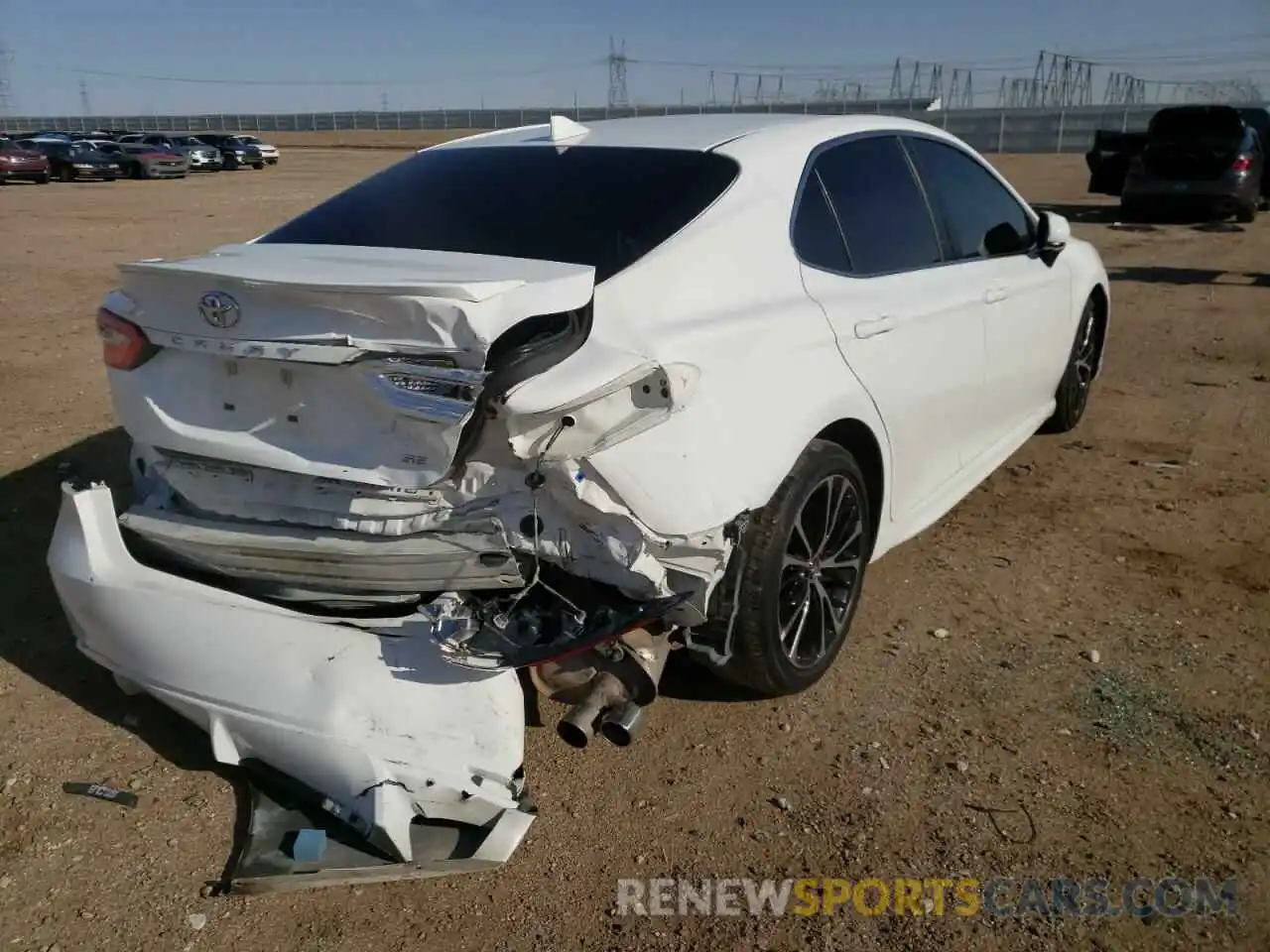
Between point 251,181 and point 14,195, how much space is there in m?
6.64

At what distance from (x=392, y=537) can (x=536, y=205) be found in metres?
1.20

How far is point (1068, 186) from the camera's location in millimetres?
22703

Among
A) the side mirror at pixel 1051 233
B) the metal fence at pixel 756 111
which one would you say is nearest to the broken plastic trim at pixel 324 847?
the side mirror at pixel 1051 233

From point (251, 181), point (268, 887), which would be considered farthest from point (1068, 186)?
point (268, 887)

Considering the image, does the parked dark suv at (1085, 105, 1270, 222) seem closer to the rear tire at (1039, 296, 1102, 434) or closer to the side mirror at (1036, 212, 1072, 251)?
the rear tire at (1039, 296, 1102, 434)

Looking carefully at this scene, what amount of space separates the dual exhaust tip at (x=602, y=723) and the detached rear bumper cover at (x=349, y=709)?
135 mm

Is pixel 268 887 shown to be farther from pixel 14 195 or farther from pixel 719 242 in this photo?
pixel 14 195

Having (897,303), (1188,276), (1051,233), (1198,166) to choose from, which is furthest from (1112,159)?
(897,303)

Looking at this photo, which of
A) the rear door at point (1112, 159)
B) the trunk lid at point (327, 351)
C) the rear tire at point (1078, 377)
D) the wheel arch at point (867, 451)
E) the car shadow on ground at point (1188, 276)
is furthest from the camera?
the rear door at point (1112, 159)

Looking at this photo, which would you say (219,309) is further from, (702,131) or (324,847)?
(702,131)

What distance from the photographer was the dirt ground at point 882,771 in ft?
8.08

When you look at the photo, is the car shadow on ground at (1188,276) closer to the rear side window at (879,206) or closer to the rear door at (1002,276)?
the rear door at (1002,276)

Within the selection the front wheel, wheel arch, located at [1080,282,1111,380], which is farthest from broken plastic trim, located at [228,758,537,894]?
wheel arch, located at [1080,282,1111,380]

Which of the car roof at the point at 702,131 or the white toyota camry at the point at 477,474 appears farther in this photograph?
the car roof at the point at 702,131
